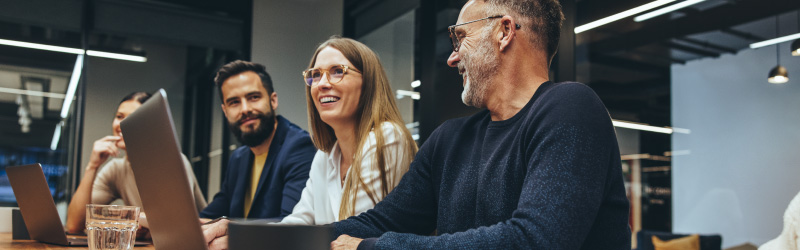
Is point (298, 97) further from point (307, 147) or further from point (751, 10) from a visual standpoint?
point (751, 10)

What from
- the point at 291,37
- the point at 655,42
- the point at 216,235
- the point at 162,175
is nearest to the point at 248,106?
the point at 216,235

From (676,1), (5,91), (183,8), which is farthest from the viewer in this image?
(183,8)

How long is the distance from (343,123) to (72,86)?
12.4 feet

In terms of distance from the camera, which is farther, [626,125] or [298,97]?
[298,97]

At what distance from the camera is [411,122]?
3.88m

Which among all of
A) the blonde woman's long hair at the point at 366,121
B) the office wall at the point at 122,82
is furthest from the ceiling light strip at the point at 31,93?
the blonde woman's long hair at the point at 366,121

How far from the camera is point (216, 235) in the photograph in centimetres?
130

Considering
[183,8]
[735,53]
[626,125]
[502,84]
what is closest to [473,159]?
[502,84]

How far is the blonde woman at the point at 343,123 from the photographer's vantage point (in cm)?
176

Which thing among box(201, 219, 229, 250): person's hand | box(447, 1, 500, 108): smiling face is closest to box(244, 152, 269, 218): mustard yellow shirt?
box(201, 219, 229, 250): person's hand

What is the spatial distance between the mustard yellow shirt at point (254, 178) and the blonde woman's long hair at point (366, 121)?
0.66m

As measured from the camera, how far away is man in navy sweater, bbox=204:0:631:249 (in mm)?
976

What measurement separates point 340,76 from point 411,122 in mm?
1988

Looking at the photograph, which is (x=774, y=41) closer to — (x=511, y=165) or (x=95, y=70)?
(x=511, y=165)
